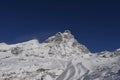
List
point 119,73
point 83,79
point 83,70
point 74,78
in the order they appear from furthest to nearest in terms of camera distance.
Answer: point 83,70
point 74,78
point 83,79
point 119,73

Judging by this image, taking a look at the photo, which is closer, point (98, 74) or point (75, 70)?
point (98, 74)

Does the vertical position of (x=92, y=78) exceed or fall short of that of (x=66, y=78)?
it falls short

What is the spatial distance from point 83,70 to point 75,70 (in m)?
7.18

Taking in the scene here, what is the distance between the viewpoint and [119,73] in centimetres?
11988

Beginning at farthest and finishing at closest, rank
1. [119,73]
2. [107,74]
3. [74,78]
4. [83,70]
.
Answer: [83,70] → [74,78] → [107,74] → [119,73]

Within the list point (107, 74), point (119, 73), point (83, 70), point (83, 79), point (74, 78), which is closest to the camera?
point (119, 73)

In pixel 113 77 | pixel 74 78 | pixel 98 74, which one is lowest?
pixel 113 77

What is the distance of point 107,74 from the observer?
131500 mm

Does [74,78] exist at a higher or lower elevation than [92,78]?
higher

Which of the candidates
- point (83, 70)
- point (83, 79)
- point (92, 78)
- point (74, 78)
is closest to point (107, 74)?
point (92, 78)

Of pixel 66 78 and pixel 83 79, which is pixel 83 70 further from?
pixel 83 79

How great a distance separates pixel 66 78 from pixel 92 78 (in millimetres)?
43473

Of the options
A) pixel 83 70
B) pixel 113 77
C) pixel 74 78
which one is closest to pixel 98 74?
pixel 113 77

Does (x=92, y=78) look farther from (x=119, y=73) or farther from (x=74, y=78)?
(x=74, y=78)
